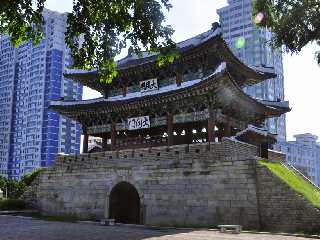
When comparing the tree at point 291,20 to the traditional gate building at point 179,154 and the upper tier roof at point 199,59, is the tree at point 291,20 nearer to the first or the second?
the traditional gate building at point 179,154

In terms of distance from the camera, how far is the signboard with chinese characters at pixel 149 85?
25.7m

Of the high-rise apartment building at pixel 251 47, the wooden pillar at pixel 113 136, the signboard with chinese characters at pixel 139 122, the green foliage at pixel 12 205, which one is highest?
the high-rise apartment building at pixel 251 47

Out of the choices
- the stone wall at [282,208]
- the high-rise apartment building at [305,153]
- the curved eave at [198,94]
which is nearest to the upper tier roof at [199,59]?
the curved eave at [198,94]

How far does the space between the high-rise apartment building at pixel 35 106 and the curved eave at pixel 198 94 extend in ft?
180

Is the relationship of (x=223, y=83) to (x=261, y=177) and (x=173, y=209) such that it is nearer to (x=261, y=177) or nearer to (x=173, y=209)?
(x=261, y=177)

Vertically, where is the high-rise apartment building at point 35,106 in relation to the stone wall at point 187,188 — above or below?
above

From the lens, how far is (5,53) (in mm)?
93250

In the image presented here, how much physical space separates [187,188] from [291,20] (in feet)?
40.1

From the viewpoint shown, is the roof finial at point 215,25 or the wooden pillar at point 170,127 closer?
the roof finial at point 215,25

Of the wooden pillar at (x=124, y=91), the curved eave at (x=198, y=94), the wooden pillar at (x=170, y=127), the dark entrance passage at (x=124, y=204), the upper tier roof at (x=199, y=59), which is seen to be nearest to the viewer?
the curved eave at (x=198, y=94)

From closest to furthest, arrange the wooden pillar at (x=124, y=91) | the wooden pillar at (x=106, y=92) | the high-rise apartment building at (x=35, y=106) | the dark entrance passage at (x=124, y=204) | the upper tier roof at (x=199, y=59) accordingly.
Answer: the upper tier roof at (x=199, y=59) < the dark entrance passage at (x=124, y=204) < the wooden pillar at (x=124, y=91) < the wooden pillar at (x=106, y=92) < the high-rise apartment building at (x=35, y=106)

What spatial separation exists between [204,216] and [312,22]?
12.2 meters

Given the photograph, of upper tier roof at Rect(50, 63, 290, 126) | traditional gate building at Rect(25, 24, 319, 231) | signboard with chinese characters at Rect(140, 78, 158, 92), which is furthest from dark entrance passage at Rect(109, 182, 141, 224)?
signboard with chinese characters at Rect(140, 78, 158, 92)

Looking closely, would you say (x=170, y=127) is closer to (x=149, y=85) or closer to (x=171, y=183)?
(x=149, y=85)
